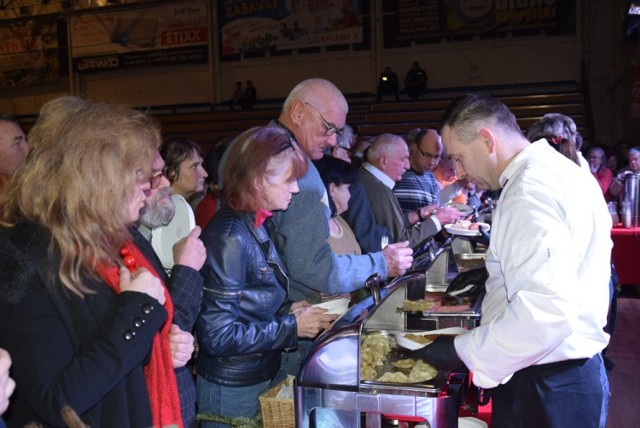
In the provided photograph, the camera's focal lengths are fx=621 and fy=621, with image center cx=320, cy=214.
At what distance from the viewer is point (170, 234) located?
2.79 meters

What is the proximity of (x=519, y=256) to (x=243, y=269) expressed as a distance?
82cm

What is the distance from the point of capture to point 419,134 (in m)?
5.07

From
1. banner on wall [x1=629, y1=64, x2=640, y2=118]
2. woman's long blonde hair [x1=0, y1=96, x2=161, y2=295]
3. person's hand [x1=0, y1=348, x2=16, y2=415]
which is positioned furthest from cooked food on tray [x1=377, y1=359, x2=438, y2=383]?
banner on wall [x1=629, y1=64, x2=640, y2=118]

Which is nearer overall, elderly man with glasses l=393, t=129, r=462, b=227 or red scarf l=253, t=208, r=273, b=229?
red scarf l=253, t=208, r=273, b=229

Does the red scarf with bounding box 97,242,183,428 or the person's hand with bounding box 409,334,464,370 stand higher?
the red scarf with bounding box 97,242,183,428

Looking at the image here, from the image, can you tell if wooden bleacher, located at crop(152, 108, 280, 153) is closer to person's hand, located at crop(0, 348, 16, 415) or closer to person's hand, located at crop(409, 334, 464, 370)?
person's hand, located at crop(409, 334, 464, 370)

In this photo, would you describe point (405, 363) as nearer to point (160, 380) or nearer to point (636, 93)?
point (160, 380)

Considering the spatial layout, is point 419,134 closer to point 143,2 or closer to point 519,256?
point 519,256

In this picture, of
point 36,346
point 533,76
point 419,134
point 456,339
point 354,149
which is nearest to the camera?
point 36,346

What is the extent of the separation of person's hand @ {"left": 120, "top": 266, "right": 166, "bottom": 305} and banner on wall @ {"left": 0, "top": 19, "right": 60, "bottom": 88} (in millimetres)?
16671

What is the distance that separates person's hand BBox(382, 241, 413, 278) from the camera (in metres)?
2.60

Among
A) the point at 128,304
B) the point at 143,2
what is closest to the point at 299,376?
the point at 128,304

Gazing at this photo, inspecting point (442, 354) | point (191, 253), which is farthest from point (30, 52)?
point (442, 354)

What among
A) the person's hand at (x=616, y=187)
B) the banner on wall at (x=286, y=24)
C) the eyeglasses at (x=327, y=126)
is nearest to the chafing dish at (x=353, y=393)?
the eyeglasses at (x=327, y=126)
